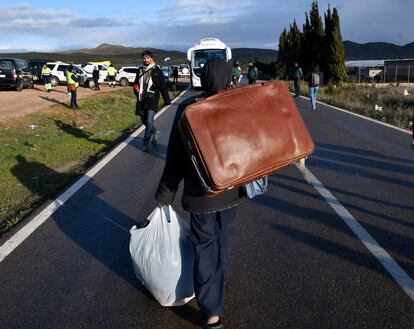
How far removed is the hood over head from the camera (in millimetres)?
3572

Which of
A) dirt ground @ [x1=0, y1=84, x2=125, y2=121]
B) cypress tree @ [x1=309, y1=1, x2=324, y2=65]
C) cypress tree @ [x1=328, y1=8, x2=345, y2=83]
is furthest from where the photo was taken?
cypress tree @ [x1=309, y1=1, x2=324, y2=65]

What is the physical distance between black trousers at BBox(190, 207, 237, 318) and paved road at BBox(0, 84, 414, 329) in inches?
9.8

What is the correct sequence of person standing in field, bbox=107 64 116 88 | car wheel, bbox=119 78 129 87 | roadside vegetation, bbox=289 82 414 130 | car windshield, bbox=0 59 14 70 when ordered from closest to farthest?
roadside vegetation, bbox=289 82 414 130
car windshield, bbox=0 59 14 70
person standing in field, bbox=107 64 116 88
car wheel, bbox=119 78 129 87

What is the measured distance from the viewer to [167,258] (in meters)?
4.01

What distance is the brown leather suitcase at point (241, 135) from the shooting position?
10.8 ft

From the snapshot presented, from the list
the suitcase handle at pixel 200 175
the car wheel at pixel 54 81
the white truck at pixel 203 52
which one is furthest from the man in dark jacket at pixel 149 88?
the car wheel at pixel 54 81

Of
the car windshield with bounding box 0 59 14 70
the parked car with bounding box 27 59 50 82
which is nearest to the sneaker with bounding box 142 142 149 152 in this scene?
the car windshield with bounding box 0 59 14 70

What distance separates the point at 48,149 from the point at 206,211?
33.6 ft

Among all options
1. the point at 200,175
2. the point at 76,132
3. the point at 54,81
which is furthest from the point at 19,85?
the point at 200,175

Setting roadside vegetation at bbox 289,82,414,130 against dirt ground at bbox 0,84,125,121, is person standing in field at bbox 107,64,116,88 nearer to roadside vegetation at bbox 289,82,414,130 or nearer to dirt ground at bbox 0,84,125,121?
dirt ground at bbox 0,84,125,121

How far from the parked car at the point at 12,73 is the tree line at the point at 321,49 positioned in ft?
77.0

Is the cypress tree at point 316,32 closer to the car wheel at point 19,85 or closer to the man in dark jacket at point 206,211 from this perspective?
the car wheel at point 19,85

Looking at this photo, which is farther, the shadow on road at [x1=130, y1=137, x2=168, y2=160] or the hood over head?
the shadow on road at [x1=130, y1=137, x2=168, y2=160]

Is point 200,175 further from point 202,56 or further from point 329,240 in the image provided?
point 202,56
